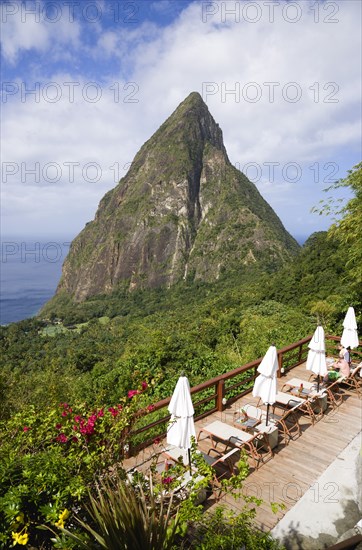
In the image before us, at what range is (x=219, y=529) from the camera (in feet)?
9.73

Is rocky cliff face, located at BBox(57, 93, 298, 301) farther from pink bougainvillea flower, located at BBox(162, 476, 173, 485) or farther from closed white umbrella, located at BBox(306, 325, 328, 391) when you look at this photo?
pink bougainvillea flower, located at BBox(162, 476, 173, 485)

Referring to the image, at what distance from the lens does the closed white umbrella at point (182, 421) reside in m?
3.94

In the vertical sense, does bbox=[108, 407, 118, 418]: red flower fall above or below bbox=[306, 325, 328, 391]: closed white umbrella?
above

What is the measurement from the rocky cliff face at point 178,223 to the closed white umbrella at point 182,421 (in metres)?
77.0

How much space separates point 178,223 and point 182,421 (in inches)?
3821

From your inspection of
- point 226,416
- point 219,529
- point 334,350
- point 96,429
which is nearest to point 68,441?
point 96,429

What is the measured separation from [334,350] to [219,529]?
7.74 m

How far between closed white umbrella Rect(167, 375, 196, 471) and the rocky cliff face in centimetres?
7701

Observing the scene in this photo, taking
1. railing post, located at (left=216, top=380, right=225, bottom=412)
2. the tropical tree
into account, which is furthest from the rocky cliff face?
railing post, located at (left=216, top=380, right=225, bottom=412)

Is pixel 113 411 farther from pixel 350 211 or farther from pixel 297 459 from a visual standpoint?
pixel 350 211

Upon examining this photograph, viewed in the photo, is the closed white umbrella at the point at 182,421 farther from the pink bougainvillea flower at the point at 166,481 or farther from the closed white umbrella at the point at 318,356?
the closed white umbrella at the point at 318,356

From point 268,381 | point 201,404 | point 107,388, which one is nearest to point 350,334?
point 268,381

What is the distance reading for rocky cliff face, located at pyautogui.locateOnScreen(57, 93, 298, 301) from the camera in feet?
293

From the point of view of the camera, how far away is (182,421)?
3.96 metres
